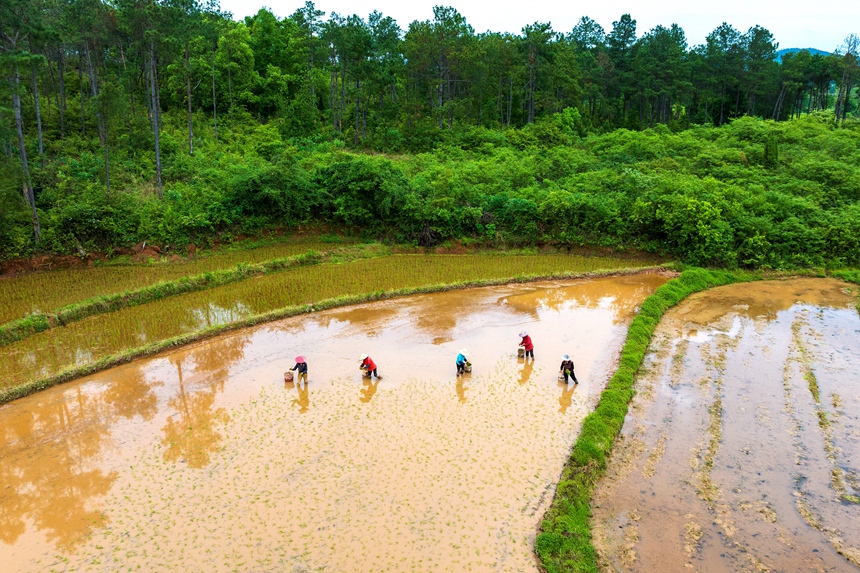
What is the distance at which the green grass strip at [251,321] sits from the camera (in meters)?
14.2

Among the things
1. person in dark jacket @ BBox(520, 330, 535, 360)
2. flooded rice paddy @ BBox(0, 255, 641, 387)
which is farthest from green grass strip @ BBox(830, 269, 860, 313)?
person in dark jacket @ BBox(520, 330, 535, 360)

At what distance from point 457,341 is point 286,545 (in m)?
9.27

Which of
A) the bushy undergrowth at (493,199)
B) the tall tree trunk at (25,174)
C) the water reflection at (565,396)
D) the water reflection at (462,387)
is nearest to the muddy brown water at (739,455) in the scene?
the water reflection at (565,396)

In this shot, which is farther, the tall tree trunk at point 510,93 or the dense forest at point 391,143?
the tall tree trunk at point 510,93

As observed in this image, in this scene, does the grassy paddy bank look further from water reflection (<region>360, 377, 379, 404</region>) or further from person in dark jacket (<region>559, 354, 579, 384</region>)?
water reflection (<region>360, 377, 379, 404</region>)

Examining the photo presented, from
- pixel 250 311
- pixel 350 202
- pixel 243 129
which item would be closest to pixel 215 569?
pixel 250 311

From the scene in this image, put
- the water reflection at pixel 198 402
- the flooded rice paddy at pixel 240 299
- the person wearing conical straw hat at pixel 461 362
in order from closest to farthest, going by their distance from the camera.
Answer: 1. the water reflection at pixel 198 402
2. the person wearing conical straw hat at pixel 461 362
3. the flooded rice paddy at pixel 240 299

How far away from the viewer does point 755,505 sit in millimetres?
10164

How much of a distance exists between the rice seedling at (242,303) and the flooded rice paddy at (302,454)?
1037 mm

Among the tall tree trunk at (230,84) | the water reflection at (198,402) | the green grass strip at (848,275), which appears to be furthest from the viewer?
the tall tree trunk at (230,84)

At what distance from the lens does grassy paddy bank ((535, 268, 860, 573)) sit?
28.9 feet

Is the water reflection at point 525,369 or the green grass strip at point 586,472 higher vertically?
the water reflection at point 525,369

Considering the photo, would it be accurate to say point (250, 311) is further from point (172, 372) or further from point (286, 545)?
point (286, 545)

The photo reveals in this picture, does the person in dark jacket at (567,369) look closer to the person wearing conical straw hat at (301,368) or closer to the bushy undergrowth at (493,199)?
the person wearing conical straw hat at (301,368)
